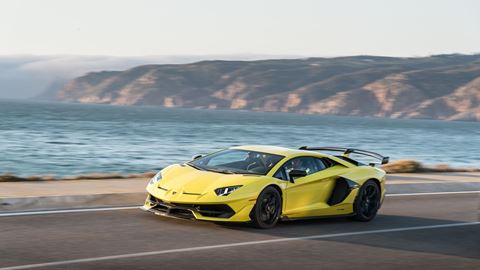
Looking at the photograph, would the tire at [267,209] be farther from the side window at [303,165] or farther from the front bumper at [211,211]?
the side window at [303,165]

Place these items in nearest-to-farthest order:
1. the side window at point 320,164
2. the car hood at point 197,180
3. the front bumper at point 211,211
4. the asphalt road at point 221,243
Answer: the asphalt road at point 221,243 < the front bumper at point 211,211 < the car hood at point 197,180 < the side window at point 320,164

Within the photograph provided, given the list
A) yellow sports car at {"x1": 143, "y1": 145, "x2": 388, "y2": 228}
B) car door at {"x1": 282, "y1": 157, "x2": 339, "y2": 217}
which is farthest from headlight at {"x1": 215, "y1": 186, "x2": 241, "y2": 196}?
car door at {"x1": 282, "y1": 157, "x2": 339, "y2": 217}

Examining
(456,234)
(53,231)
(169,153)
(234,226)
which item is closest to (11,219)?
(53,231)

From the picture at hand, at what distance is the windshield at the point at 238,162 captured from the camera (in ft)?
40.8

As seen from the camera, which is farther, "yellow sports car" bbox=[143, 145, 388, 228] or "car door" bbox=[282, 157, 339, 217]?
"car door" bbox=[282, 157, 339, 217]

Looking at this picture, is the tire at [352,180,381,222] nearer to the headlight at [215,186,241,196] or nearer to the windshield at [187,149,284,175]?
the windshield at [187,149,284,175]

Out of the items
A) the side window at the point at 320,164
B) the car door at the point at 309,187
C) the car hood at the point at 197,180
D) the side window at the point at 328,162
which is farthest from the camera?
the side window at the point at 328,162

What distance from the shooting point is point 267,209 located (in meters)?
12.0

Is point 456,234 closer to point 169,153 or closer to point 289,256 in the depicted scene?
point 289,256

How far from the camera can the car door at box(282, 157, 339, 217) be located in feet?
40.7

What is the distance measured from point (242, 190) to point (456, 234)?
3533mm

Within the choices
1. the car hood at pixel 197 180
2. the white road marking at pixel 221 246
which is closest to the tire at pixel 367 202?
the white road marking at pixel 221 246

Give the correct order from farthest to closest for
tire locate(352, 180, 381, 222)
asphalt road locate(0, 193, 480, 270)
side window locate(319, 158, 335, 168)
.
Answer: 1. tire locate(352, 180, 381, 222)
2. side window locate(319, 158, 335, 168)
3. asphalt road locate(0, 193, 480, 270)

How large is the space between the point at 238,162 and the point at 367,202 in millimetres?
2399
